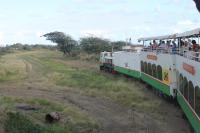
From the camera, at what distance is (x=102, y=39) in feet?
354

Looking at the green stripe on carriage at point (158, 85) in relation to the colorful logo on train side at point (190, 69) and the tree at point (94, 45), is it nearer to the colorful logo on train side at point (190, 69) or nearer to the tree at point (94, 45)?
the colorful logo on train side at point (190, 69)

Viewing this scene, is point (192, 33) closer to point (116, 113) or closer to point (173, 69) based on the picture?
point (173, 69)

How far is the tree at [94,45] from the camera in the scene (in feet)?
323

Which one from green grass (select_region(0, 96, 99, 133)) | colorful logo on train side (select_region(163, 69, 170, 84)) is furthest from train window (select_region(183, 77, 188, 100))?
colorful logo on train side (select_region(163, 69, 170, 84))

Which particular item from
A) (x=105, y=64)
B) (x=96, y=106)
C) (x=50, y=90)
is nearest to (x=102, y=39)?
(x=105, y=64)

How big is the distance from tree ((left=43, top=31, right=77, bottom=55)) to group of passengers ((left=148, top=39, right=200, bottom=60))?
257 feet

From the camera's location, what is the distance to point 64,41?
367 feet

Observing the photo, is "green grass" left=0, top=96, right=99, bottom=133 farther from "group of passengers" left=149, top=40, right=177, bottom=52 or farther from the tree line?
the tree line

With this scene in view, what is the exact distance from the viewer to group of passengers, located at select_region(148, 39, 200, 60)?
60.0 ft

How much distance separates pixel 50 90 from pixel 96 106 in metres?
9.16

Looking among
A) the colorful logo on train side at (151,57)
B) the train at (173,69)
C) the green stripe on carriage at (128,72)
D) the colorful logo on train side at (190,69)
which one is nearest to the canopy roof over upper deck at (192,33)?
the train at (173,69)

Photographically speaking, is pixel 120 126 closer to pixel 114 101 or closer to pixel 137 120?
pixel 137 120

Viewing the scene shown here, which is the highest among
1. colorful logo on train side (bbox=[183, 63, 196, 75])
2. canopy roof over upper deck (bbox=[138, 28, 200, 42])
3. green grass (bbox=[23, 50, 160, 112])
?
canopy roof over upper deck (bbox=[138, 28, 200, 42])

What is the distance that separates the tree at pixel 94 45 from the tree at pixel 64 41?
4941 mm
